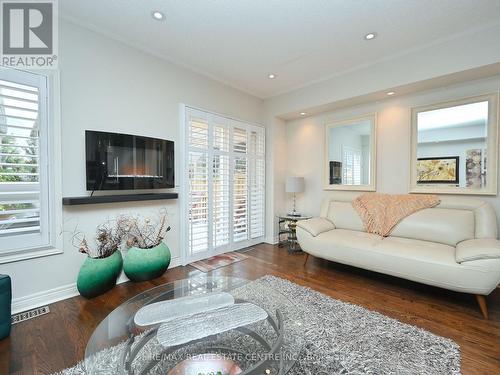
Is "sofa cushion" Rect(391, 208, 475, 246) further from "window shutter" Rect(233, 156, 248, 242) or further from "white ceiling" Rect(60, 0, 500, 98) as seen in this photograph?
"window shutter" Rect(233, 156, 248, 242)

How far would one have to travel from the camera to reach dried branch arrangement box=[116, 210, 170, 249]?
9.22 ft

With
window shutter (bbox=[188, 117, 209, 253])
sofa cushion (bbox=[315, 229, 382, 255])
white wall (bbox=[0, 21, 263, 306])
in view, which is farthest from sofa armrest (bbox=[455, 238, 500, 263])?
white wall (bbox=[0, 21, 263, 306])

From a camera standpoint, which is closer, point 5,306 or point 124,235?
point 5,306

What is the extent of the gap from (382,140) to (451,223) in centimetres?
143

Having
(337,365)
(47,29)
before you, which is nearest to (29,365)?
(337,365)

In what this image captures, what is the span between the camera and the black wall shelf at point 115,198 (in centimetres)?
233

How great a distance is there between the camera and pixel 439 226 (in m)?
2.83

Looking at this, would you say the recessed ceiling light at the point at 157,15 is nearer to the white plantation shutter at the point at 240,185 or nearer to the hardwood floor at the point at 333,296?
the white plantation shutter at the point at 240,185

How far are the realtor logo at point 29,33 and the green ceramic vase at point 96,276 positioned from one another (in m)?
1.96

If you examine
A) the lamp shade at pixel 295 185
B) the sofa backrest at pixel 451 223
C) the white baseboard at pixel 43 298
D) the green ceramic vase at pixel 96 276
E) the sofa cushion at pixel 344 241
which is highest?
the lamp shade at pixel 295 185

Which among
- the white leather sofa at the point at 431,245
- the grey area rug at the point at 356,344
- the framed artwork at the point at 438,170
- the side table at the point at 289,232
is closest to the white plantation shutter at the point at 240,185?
the side table at the point at 289,232

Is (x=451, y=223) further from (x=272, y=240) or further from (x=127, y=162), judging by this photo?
(x=127, y=162)

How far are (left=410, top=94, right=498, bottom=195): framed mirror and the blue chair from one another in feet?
14.6

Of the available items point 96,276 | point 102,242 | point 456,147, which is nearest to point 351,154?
point 456,147
